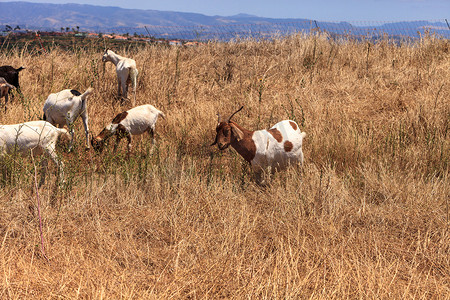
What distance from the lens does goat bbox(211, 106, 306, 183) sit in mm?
4297

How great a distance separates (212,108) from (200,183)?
2489mm

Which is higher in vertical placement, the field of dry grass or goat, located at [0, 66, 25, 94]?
goat, located at [0, 66, 25, 94]

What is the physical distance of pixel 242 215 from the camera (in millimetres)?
3555

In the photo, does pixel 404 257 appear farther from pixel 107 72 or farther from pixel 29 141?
pixel 107 72

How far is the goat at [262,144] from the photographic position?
14.1 ft

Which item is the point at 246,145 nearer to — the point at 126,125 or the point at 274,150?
the point at 274,150

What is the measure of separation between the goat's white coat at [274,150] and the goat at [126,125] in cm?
176

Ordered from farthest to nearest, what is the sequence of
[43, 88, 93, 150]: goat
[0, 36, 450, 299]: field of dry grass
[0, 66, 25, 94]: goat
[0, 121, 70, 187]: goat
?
[0, 66, 25, 94]: goat < [43, 88, 93, 150]: goat < [0, 121, 70, 187]: goat < [0, 36, 450, 299]: field of dry grass

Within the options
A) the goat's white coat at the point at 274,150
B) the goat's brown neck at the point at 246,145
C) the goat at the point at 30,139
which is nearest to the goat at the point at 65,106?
the goat at the point at 30,139

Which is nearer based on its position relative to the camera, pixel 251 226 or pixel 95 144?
pixel 251 226

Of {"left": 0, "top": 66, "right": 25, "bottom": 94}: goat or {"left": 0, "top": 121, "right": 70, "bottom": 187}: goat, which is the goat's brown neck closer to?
{"left": 0, "top": 121, "right": 70, "bottom": 187}: goat

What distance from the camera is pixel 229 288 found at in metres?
2.76

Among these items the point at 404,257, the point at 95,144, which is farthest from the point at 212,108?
the point at 404,257

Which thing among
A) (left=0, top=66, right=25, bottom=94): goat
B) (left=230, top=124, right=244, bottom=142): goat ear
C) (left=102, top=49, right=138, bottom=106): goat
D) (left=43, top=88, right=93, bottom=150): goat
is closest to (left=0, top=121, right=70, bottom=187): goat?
(left=43, top=88, right=93, bottom=150): goat
